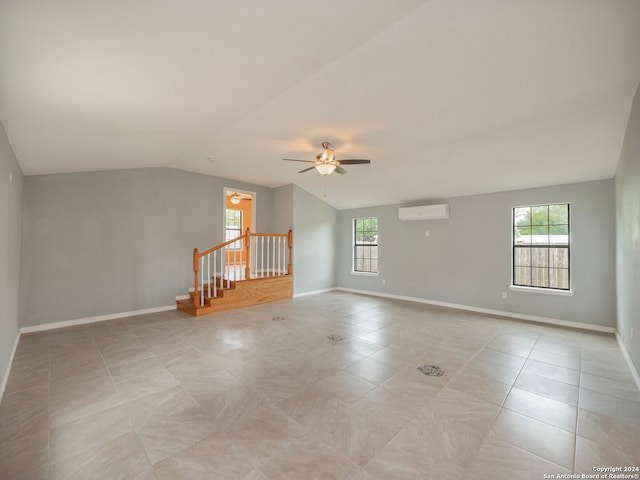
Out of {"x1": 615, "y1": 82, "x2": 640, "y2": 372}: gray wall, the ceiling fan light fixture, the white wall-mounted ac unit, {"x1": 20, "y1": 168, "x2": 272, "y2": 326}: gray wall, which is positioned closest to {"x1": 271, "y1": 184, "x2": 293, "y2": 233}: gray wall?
{"x1": 20, "y1": 168, "x2": 272, "y2": 326}: gray wall

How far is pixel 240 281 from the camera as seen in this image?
19.4ft

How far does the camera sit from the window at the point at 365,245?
24.8ft

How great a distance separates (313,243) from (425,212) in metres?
3.01

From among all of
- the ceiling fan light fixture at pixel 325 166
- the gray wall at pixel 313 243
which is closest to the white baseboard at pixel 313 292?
the gray wall at pixel 313 243

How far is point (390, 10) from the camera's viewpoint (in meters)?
1.86

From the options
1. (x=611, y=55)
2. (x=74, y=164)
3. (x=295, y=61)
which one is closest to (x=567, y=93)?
(x=611, y=55)

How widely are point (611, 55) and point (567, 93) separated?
Answer: 50 cm

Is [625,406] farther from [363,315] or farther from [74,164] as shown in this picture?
[74,164]

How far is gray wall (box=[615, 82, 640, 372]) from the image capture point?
262 centimetres

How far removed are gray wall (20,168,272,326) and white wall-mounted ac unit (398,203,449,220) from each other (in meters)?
4.47

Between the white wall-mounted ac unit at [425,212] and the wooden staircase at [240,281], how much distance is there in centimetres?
287

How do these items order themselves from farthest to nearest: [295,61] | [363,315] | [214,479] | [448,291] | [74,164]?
[448,291]
[363,315]
[74,164]
[295,61]
[214,479]

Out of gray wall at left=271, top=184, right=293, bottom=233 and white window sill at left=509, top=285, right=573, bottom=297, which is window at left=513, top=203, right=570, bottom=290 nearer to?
white window sill at left=509, top=285, right=573, bottom=297

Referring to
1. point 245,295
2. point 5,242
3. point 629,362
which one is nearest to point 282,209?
point 245,295
